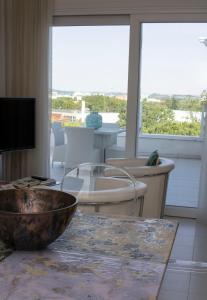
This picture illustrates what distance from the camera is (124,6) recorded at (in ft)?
14.7

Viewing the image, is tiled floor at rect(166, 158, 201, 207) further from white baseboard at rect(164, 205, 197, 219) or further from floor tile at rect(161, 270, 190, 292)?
floor tile at rect(161, 270, 190, 292)

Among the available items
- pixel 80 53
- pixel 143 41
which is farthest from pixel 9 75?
pixel 143 41

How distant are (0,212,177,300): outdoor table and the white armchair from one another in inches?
132

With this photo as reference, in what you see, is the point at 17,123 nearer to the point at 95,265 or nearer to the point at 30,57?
the point at 30,57

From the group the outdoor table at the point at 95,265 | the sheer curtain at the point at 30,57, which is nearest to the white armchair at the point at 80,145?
the sheer curtain at the point at 30,57

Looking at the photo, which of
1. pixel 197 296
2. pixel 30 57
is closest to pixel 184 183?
pixel 197 296

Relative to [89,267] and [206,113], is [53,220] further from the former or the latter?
Result: [206,113]

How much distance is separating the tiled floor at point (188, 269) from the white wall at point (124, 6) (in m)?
2.39

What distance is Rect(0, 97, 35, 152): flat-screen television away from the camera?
4469mm

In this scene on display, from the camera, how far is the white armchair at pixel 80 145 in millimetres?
4834

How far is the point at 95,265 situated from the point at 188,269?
2.32 metres

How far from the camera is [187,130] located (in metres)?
4.59

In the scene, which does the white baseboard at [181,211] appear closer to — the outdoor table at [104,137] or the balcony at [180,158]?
the balcony at [180,158]

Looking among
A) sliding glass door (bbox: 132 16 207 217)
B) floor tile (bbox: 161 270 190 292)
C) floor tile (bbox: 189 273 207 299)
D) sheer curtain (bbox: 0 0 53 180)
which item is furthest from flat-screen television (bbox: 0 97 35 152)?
floor tile (bbox: 189 273 207 299)
